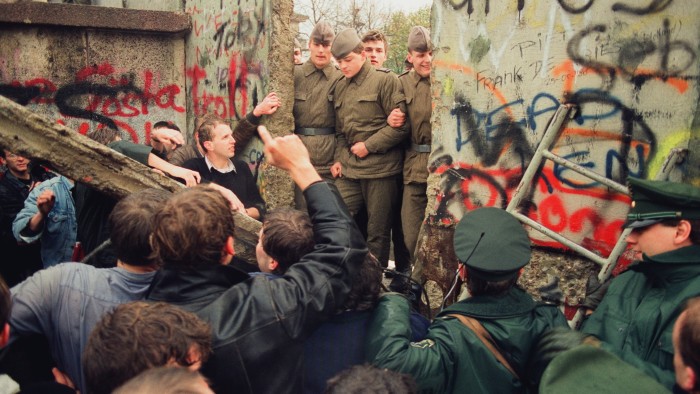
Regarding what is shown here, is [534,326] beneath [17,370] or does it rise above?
above

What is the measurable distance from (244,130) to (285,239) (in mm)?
3701

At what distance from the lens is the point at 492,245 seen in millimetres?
2086

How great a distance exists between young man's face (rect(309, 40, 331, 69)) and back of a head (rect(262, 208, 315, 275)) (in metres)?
3.70

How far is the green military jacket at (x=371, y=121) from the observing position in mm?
5047

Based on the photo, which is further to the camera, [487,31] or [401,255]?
[401,255]

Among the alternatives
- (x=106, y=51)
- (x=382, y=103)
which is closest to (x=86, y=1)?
(x=106, y=51)

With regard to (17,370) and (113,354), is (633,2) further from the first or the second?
(17,370)

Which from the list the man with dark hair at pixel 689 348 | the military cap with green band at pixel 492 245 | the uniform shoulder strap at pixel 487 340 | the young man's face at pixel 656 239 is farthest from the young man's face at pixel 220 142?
the man with dark hair at pixel 689 348

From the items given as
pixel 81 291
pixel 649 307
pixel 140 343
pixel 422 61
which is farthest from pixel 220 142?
pixel 649 307

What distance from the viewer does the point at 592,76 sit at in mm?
3324

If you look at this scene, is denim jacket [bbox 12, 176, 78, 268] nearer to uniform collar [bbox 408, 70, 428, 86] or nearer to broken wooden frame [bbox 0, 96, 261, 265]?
broken wooden frame [bbox 0, 96, 261, 265]

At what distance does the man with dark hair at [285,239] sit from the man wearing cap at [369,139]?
298 cm

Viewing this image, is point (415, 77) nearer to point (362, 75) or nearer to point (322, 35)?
point (362, 75)

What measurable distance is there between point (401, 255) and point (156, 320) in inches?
161
